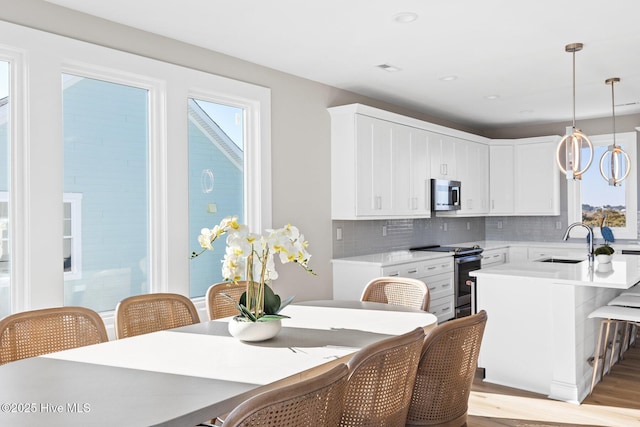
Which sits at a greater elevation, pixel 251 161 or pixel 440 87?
pixel 440 87

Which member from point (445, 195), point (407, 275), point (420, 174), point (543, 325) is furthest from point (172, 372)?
point (445, 195)

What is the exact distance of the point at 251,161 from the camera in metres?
4.21

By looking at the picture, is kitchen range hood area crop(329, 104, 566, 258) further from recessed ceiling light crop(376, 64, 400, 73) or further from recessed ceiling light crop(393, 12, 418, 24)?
recessed ceiling light crop(393, 12, 418, 24)

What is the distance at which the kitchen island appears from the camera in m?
3.40

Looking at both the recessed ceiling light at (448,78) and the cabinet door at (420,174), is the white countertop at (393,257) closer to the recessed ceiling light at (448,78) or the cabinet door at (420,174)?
the cabinet door at (420,174)

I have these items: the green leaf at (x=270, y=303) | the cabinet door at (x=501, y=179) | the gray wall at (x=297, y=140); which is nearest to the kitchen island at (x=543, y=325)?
the gray wall at (x=297, y=140)

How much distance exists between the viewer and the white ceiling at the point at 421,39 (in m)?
3.03

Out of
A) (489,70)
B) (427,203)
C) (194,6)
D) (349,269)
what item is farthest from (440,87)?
(194,6)

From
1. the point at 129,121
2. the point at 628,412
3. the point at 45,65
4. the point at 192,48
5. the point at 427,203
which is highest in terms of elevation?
the point at 192,48

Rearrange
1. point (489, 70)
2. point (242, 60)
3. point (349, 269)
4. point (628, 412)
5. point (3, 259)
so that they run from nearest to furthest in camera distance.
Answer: point (3, 259), point (628, 412), point (242, 60), point (489, 70), point (349, 269)

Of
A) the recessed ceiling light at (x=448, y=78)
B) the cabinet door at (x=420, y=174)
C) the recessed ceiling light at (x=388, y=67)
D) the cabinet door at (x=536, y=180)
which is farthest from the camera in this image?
the cabinet door at (x=536, y=180)

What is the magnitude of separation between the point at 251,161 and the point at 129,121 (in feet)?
3.46

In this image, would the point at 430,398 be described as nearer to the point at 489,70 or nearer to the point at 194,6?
the point at 194,6

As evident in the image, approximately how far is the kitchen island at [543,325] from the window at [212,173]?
77.4 inches
